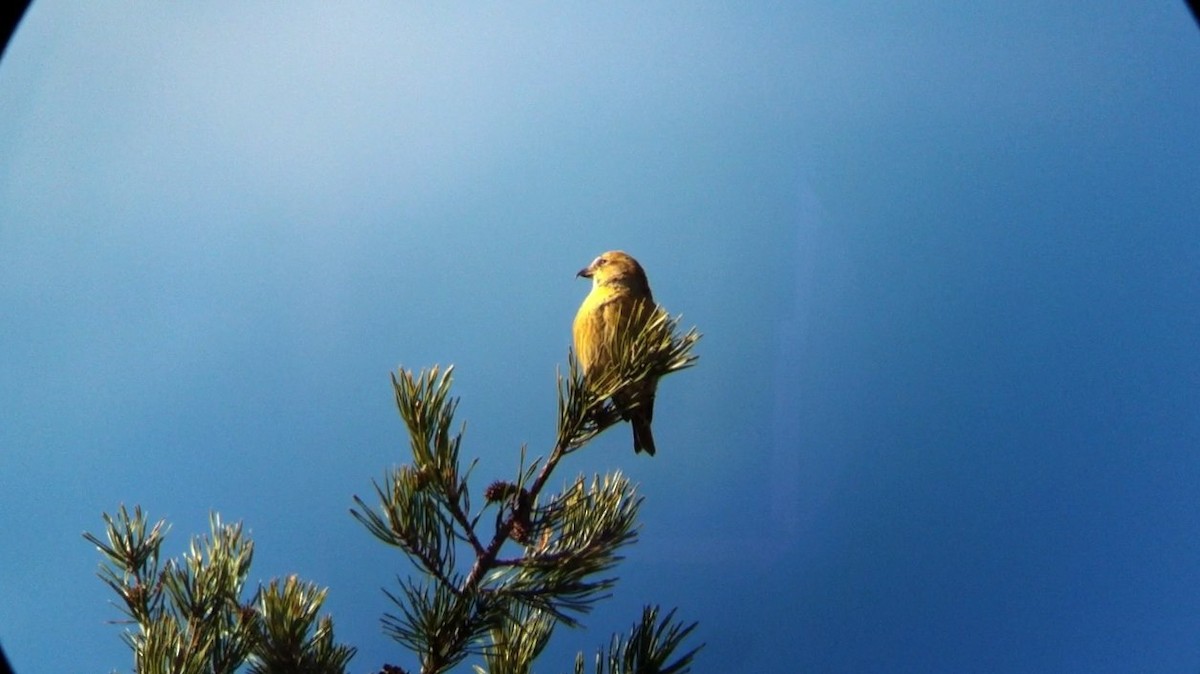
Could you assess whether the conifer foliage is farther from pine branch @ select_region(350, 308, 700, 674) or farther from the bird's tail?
the bird's tail

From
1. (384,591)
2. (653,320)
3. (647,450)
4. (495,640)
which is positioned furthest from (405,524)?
(647,450)

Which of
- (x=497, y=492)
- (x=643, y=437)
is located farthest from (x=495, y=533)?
(x=643, y=437)

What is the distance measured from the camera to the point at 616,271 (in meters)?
2.16

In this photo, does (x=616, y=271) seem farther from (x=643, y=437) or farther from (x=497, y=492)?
(x=497, y=492)

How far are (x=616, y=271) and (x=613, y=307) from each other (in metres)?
0.27

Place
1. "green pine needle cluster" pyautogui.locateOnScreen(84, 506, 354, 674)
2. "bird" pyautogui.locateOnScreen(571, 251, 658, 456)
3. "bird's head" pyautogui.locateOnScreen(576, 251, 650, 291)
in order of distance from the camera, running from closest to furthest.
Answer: "green pine needle cluster" pyautogui.locateOnScreen(84, 506, 354, 674) < "bird" pyautogui.locateOnScreen(571, 251, 658, 456) < "bird's head" pyautogui.locateOnScreen(576, 251, 650, 291)

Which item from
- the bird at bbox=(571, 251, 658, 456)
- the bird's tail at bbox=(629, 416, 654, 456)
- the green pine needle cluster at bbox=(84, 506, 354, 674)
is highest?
the bird at bbox=(571, 251, 658, 456)

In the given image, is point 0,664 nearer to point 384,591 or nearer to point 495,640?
point 384,591

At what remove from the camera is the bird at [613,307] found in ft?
5.61

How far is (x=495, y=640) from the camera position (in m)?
1.19

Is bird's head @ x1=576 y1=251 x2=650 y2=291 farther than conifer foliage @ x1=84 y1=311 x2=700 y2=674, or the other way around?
bird's head @ x1=576 y1=251 x2=650 y2=291

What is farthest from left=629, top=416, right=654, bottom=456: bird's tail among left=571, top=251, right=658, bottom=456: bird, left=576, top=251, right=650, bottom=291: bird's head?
left=576, top=251, right=650, bottom=291: bird's head

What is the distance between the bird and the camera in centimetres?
171

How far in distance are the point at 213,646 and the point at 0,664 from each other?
9.5 inches
